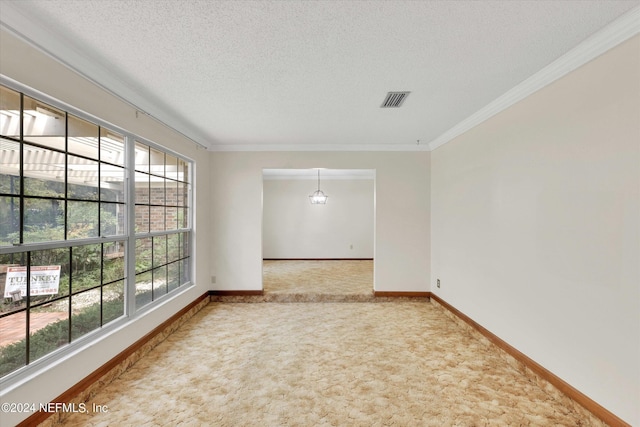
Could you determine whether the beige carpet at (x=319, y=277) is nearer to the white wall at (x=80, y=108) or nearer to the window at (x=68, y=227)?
the white wall at (x=80, y=108)

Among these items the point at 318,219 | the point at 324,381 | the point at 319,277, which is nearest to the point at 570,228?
the point at 324,381

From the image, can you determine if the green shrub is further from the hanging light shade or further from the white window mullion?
the hanging light shade

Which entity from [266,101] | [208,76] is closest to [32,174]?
[208,76]

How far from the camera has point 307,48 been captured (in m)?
1.83

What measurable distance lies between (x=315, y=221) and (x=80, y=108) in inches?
241

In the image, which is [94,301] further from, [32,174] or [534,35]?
[534,35]

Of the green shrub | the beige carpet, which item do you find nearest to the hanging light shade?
the beige carpet

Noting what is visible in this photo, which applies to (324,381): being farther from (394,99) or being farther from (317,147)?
(317,147)

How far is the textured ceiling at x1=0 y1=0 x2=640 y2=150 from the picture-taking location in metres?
1.50

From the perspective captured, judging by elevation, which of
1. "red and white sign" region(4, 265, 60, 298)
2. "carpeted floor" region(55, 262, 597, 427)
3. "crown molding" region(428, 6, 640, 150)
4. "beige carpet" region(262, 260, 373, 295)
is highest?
"crown molding" region(428, 6, 640, 150)

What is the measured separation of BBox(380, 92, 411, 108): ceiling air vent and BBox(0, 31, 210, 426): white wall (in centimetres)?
249

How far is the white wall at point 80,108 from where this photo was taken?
1.57 meters

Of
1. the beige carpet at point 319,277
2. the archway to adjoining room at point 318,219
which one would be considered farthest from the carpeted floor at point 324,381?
the archway to adjoining room at point 318,219

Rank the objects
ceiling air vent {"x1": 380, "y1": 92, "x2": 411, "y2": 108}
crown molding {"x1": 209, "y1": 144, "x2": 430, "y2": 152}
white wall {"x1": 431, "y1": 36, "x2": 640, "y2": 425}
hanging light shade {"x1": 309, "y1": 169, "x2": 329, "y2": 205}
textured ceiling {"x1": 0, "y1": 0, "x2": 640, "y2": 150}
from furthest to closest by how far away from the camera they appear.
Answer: hanging light shade {"x1": 309, "y1": 169, "x2": 329, "y2": 205}
crown molding {"x1": 209, "y1": 144, "x2": 430, "y2": 152}
ceiling air vent {"x1": 380, "y1": 92, "x2": 411, "y2": 108}
white wall {"x1": 431, "y1": 36, "x2": 640, "y2": 425}
textured ceiling {"x1": 0, "y1": 0, "x2": 640, "y2": 150}
